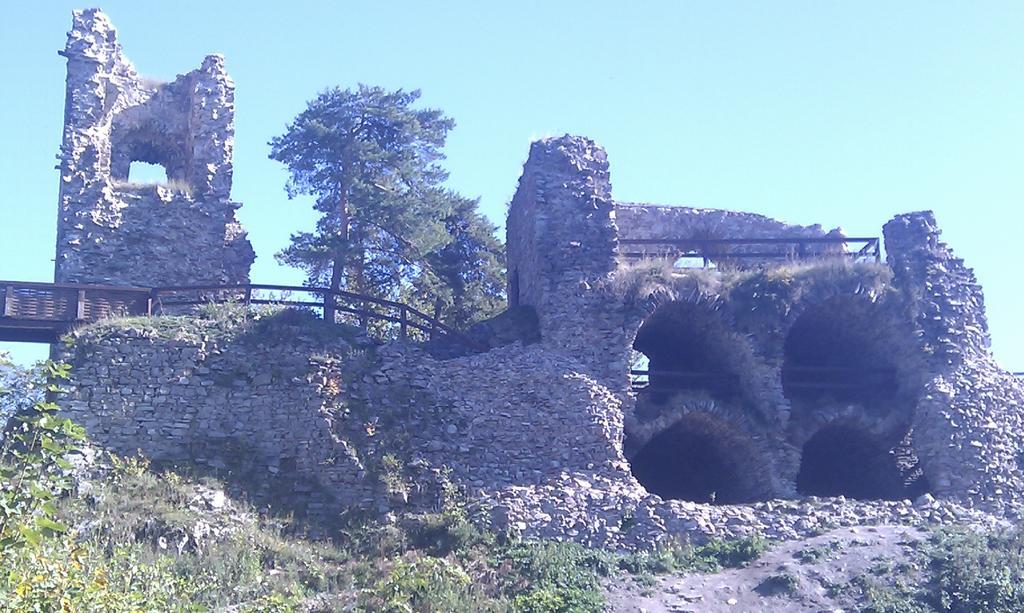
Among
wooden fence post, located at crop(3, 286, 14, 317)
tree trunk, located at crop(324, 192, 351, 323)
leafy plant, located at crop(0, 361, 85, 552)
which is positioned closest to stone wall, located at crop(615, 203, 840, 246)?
tree trunk, located at crop(324, 192, 351, 323)

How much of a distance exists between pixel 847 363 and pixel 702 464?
11.5 ft

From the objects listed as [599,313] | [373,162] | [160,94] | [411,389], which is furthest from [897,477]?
[160,94]

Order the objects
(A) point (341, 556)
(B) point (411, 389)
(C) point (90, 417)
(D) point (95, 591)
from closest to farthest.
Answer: (D) point (95, 591)
(A) point (341, 556)
(C) point (90, 417)
(B) point (411, 389)

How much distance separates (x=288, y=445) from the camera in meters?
19.6

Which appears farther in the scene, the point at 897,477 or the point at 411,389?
the point at 897,477

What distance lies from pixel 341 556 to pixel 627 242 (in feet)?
31.7

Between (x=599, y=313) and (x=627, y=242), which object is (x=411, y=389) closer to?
(x=599, y=313)

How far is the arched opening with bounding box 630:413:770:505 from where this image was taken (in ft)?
73.7

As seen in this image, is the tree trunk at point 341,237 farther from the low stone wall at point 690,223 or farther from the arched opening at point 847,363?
the arched opening at point 847,363

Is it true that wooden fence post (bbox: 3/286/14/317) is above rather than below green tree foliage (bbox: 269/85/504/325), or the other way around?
below

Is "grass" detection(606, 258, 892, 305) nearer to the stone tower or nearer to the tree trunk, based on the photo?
the tree trunk

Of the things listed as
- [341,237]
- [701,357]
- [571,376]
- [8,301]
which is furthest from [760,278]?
[8,301]

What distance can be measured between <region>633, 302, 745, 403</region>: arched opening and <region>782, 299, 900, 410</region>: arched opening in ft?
3.50

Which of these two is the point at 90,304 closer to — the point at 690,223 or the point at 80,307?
the point at 80,307
